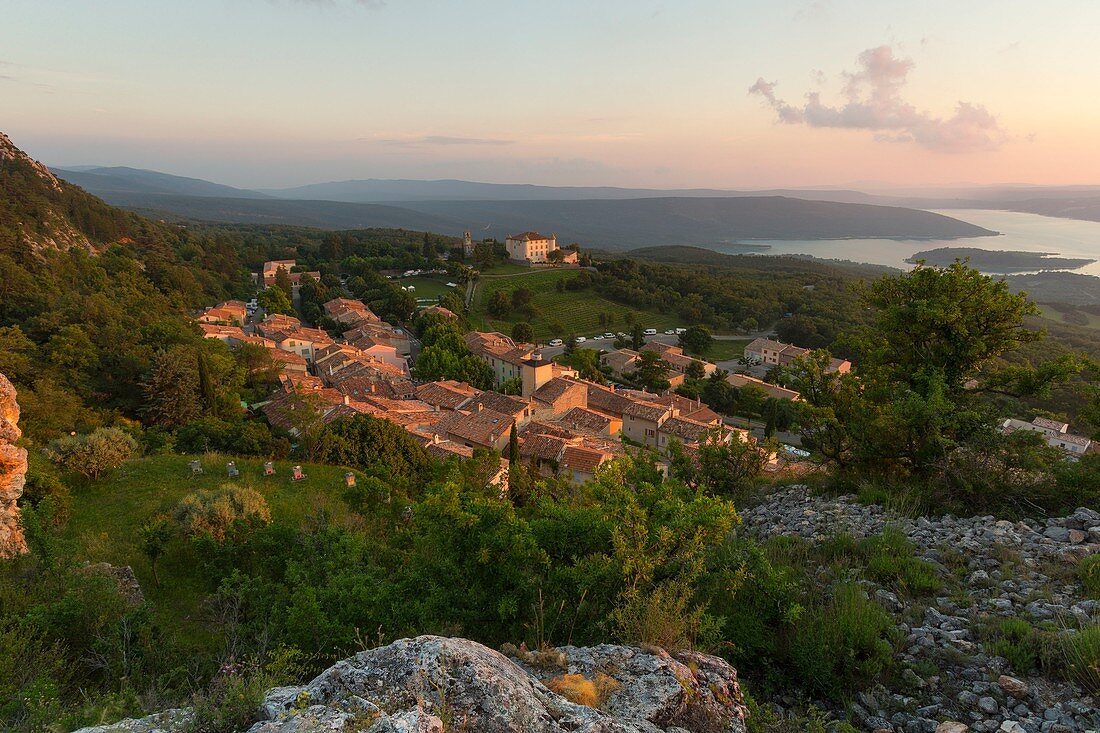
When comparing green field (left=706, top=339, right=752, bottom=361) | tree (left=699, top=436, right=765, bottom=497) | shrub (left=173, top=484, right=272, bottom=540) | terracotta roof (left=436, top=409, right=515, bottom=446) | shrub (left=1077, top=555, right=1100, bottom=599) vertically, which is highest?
shrub (left=1077, top=555, right=1100, bottom=599)

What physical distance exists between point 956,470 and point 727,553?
4905mm

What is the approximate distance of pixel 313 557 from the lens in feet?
28.2

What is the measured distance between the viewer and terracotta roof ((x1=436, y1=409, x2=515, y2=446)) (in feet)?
92.7

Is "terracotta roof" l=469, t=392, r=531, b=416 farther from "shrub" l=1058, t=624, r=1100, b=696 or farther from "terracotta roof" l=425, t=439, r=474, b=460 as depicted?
"shrub" l=1058, t=624, r=1100, b=696

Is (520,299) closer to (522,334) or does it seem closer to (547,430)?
(522,334)

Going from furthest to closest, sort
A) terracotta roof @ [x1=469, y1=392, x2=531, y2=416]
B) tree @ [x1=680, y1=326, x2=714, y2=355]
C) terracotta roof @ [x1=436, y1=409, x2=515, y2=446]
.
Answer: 1. tree @ [x1=680, y1=326, x2=714, y2=355]
2. terracotta roof @ [x1=469, y1=392, x2=531, y2=416]
3. terracotta roof @ [x1=436, y1=409, x2=515, y2=446]

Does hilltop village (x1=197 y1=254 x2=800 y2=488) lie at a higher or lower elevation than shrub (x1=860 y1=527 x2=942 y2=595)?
lower

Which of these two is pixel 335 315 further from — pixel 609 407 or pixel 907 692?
pixel 907 692

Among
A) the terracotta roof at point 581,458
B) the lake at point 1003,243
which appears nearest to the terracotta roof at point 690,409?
the terracotta roof at point 581,458

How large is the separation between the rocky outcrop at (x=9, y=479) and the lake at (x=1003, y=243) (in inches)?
4822

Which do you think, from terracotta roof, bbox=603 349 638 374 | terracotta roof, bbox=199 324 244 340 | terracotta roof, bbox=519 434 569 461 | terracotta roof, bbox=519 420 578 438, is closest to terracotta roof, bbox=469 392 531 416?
terracotta roof, bbox=519 420 578 438

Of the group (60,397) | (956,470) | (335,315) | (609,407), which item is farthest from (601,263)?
(956,470)

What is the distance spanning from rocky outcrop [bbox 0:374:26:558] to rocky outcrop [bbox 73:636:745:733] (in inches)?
365

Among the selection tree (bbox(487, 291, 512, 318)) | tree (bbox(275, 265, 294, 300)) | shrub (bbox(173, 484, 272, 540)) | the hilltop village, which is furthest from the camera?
tree (bbox(487, 291, 512, 318))
